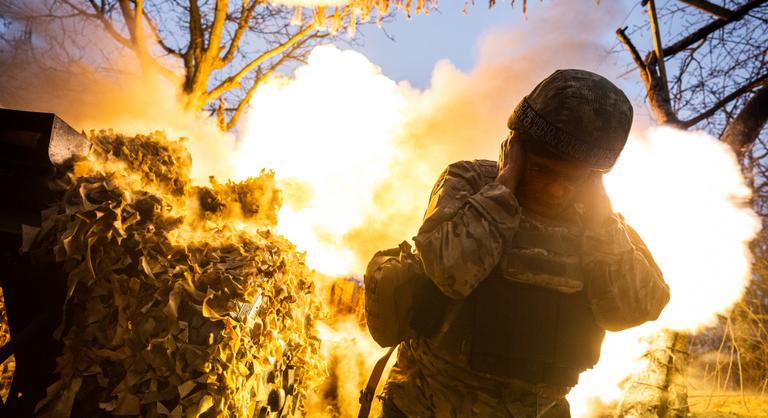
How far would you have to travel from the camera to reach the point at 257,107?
9.59 m

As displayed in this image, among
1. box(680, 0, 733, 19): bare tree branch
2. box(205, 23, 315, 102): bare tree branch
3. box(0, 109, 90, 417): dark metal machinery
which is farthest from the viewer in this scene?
box(205, 23, 315, 102): bare tree branch

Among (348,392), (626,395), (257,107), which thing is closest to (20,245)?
(348,392)

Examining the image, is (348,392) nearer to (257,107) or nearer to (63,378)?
(63,378)

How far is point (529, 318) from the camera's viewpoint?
161 centimetres

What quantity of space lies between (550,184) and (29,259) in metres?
2.69

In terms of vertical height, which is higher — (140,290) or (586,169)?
(586,169)

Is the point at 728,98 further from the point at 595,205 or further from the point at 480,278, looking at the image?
the point at 480,278

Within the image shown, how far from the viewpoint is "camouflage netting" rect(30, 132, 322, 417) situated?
2078mm

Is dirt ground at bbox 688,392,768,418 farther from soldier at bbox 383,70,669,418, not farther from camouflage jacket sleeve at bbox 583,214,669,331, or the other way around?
soldier at bbox 383,70,669,418

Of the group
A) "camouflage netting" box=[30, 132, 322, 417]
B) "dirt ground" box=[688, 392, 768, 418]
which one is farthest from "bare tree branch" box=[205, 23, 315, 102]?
"dirt ground" box=[688, 392, 768, 418]

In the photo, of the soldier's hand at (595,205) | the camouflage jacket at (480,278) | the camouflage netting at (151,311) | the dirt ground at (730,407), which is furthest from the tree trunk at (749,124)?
the camouflage netting at (151,311)

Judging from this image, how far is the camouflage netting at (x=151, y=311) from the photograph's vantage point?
2078mm

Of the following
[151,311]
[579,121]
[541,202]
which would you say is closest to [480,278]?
[541,202]

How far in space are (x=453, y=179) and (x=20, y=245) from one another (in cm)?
235
